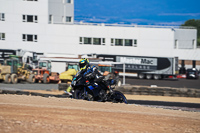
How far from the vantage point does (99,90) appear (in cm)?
1644

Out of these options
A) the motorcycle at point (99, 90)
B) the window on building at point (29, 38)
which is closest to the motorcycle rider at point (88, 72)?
the motorcycle at point (99, 90)

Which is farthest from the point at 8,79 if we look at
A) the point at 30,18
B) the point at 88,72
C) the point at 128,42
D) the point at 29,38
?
the point at 128,42

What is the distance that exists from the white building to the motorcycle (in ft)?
160

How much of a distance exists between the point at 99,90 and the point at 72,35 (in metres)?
49.4

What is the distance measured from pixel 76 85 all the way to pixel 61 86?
1311 cm

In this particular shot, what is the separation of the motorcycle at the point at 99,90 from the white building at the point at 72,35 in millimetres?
48889

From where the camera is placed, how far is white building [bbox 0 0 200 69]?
213 ft

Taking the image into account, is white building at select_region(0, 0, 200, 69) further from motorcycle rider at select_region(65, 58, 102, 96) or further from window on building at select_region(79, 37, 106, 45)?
motorcycle rider at select_region(65, 58, 102, 96)

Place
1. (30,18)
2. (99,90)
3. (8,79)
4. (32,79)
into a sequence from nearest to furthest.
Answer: (99,90) < (8,79) < (32,79) < (30,18)

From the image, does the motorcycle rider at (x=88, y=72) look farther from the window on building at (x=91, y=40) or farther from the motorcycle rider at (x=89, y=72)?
the window on building at (x=91, y=40)

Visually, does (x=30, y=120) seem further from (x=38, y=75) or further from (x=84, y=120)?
(x=38, y=75)

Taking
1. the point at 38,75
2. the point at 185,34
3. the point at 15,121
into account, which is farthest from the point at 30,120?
the point at 185,34

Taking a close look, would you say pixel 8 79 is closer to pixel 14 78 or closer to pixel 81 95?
pixel 14 78

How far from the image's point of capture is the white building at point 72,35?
213ft
